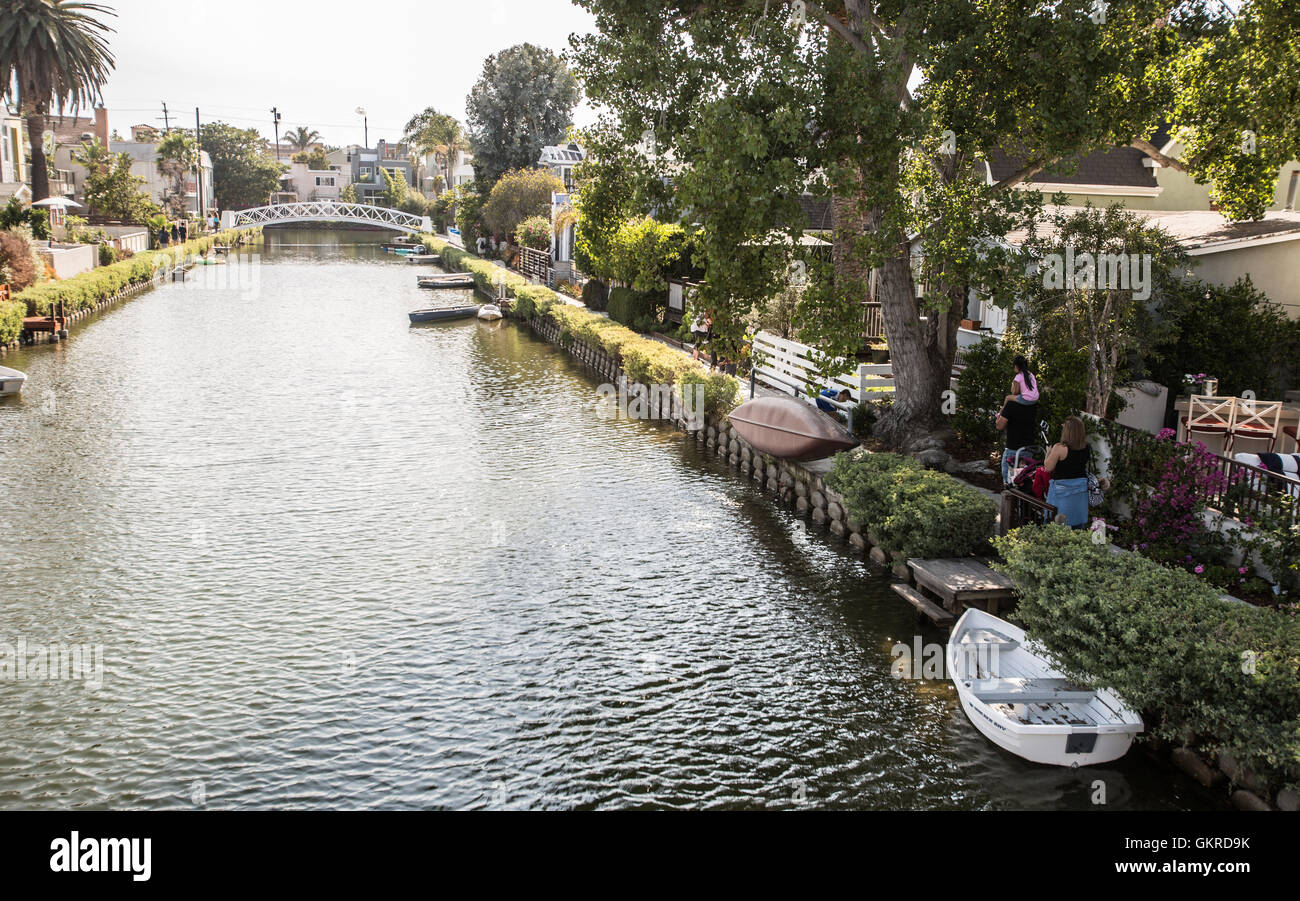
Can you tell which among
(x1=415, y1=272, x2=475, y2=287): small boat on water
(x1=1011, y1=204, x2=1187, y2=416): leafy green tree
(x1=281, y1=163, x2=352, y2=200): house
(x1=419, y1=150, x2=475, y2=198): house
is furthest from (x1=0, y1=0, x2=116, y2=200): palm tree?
(x1=281, y1=163, x2=352, y2=200): house

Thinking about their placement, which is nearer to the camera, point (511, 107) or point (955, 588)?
point (955, 588)

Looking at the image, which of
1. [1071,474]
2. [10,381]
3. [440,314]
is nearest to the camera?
[1071,474]

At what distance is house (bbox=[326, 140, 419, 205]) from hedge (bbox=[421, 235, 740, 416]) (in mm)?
115558

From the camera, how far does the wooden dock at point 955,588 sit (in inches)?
522

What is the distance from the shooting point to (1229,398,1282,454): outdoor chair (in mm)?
15289

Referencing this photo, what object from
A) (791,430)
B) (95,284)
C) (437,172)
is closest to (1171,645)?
(791,430)

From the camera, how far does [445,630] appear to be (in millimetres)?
13539

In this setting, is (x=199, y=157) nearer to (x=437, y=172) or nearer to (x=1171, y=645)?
(x=437, y=172)

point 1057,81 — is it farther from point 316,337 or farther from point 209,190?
point 209,190

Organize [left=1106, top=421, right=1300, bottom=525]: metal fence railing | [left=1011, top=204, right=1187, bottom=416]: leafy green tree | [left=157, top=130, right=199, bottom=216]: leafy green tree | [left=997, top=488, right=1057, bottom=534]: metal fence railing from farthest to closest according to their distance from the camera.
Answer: [left=157, top=130, right=199, bottom=216]: leafy green tree, [left=1011, top=204, right=1187, bottom=416]: leafy green tree, [left=997, top=488, right=1057, bottom=534]: metal fence railing, [left=1106, top=421, right=1300, bottom=525]: metal fence railing

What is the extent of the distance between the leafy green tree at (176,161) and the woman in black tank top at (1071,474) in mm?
94174

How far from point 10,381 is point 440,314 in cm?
2034

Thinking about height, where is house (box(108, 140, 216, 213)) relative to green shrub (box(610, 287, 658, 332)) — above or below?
above

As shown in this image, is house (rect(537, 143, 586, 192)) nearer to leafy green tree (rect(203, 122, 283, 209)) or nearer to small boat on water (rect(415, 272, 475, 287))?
small boat on water (rect(415, 272, 475, 287))
